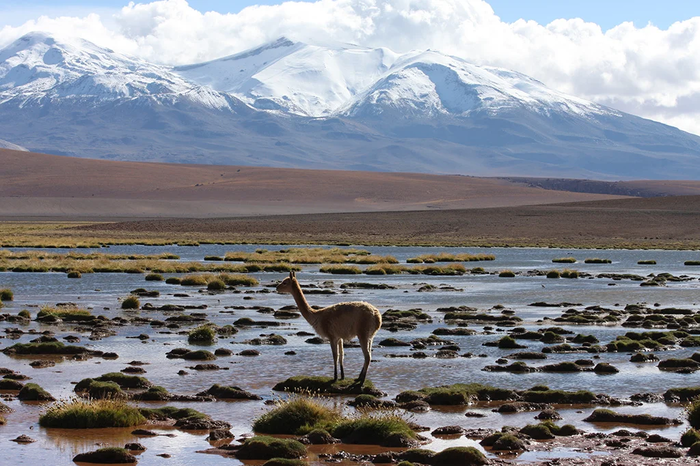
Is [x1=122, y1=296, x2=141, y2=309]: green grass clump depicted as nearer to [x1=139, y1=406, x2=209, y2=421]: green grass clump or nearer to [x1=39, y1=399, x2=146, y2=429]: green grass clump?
[x1=139, y1=406, x2=209, y2=421]: green grass clump

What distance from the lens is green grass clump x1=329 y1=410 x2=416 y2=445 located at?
45.7 feet

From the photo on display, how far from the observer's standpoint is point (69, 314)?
92.4 feet

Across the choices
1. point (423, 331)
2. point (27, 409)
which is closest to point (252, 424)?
point (27, 409)

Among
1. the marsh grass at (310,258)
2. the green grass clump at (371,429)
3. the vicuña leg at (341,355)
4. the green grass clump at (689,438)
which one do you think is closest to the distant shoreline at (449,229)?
the marsh grass at (310,258)

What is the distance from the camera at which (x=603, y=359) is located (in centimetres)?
2183

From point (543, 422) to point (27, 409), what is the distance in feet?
26.6

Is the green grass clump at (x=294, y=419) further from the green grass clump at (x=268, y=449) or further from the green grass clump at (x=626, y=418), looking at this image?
the green grass clump at (x=626, y=418)

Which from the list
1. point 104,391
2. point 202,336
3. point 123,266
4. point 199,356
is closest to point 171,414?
point 104,391

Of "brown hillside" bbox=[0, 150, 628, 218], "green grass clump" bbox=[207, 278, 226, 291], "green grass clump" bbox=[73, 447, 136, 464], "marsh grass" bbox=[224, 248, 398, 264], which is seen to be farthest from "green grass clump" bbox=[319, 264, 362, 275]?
"brown hillside" bbox=[0, 150, 628, 218]

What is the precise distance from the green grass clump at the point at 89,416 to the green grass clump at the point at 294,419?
76.1 inches

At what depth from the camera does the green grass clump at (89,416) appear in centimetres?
1452

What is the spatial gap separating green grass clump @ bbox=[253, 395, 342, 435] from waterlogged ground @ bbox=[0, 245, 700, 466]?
405 mm

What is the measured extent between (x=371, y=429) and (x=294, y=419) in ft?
4.14

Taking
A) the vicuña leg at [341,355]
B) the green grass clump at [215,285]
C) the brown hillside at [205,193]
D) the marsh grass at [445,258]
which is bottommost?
the marsh grass at [445,258]
